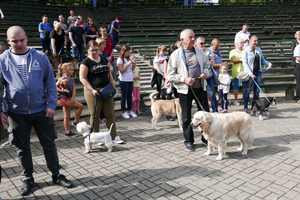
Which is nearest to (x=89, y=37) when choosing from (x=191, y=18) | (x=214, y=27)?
(x=214, y=27)

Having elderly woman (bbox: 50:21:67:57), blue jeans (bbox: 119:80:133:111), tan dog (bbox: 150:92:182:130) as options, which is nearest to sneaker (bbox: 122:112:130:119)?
blue jeans (bbox: 119:80:133:111)

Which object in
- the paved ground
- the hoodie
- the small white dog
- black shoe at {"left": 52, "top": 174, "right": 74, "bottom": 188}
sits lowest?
the paved ground

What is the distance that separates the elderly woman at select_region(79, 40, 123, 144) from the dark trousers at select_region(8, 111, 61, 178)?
1.46m

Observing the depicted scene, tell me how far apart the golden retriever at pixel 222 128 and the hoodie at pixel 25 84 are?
2.51m

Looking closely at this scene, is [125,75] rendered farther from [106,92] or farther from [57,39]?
[57,39]

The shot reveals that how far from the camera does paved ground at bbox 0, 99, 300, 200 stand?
362 cm

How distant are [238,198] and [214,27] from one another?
18.9m

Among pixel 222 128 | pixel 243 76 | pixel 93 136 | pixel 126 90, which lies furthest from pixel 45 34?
pixel 222 128

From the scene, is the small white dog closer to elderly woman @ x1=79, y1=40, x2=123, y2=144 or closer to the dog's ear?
elderly woman @ x1=79, y1=40, x2=123, y2=144

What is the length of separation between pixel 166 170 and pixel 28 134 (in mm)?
2190

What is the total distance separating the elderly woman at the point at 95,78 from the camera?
5.05m

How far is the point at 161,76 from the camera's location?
779cm

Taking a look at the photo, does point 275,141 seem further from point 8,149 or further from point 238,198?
point 8,149

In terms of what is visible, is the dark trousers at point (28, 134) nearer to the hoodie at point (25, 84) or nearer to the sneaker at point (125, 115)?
the hoodie at point (25, 84)
